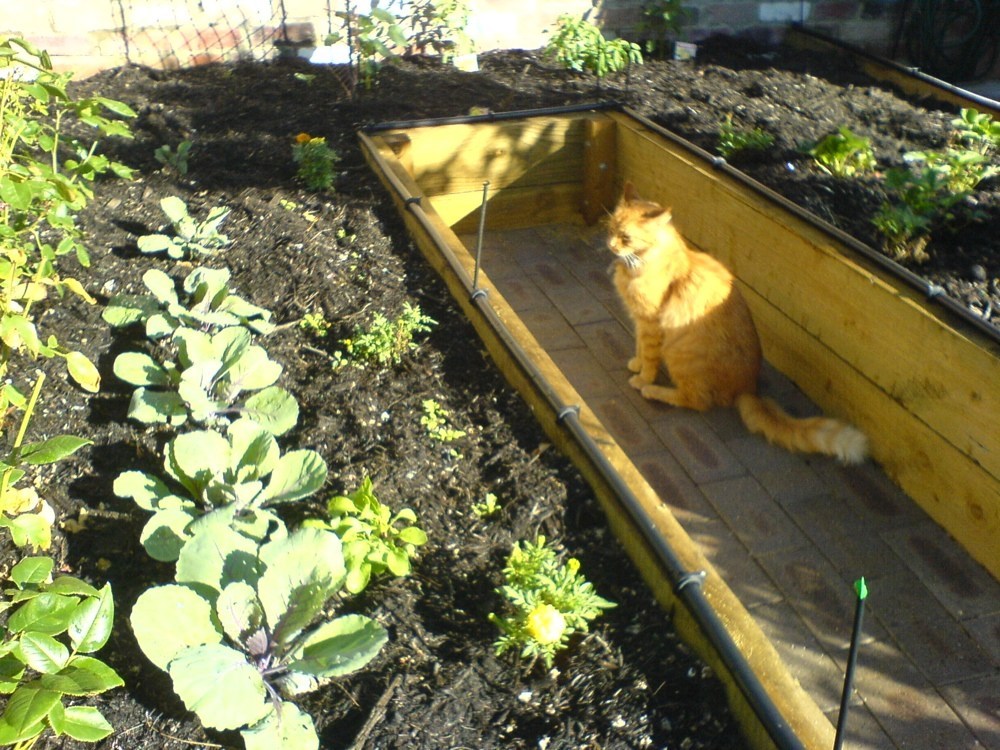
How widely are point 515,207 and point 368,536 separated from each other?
3.40m

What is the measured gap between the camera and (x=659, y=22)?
614 cm

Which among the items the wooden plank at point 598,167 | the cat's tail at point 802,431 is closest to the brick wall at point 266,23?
the wooden plank at point 598,167

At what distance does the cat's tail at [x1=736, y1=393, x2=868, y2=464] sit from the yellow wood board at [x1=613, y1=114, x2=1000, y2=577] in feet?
0.57

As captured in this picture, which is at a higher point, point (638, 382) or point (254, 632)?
point (254, 632)

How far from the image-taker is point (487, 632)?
2.05m

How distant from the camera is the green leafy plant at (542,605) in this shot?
1887 millimetres

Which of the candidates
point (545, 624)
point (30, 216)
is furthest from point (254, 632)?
point (30, 216)

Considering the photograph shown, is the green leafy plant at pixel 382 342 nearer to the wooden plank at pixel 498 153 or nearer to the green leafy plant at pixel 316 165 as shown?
the green leafy plant at pixel 316 165

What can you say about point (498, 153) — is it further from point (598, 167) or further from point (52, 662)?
point (52, 662)

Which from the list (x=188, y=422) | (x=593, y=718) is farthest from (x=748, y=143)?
(x=593, y=718)

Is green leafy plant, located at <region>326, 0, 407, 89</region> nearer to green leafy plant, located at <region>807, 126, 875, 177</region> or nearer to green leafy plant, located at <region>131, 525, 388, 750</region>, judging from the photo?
Answer: green leafy plant, located at <region>807, 126, 875, 177</region>

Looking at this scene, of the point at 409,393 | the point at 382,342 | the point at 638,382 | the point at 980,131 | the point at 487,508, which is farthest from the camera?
the point at 980,131

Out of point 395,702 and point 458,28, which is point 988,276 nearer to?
point 395,702

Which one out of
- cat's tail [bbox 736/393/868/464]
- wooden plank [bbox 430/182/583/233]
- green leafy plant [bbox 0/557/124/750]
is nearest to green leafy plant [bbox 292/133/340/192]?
wooden plank [bbox 430/182/583/233]
